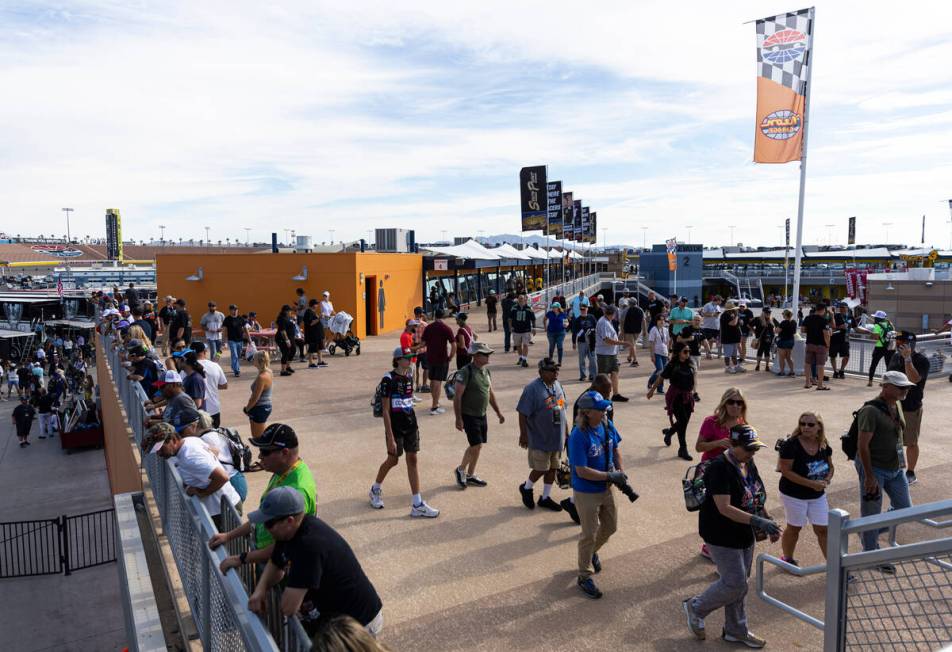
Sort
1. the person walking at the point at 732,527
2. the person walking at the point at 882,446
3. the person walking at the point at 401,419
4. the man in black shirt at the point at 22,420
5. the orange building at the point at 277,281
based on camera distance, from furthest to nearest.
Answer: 1. the man in black shirt at the point at 22,420
2. the orange building at the point at 277,281
3. the person walking at the point at 401,419
4. the person walking at the point at 882,446
5. the person walking at the point at 732,527

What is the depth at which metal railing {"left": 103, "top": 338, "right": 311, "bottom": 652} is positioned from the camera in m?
2.64

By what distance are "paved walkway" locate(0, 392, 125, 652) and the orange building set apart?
6206mm

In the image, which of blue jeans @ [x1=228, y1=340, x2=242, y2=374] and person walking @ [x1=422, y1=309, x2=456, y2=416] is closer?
person walking @ [x1=422, y1=309, x2=456, y2=416]

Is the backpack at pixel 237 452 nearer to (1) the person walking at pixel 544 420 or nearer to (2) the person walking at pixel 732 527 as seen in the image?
(1) the person walking at pixel 544 420

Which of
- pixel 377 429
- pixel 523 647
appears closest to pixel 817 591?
pixel 523 647

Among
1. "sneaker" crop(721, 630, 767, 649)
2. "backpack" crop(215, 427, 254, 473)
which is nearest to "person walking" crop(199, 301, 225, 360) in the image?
"backpack" crop(215, 427, 254, 473)

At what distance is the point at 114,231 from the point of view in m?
80.3

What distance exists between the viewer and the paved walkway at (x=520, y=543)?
4.54 metres

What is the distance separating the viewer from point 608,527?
5133 mm

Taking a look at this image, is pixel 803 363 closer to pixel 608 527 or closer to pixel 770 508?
pixel 770 508

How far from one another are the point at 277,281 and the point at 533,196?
425 inches

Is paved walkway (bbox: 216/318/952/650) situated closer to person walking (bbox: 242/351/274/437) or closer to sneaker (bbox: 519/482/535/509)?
sneaker (bbox: 519/482/535/509)

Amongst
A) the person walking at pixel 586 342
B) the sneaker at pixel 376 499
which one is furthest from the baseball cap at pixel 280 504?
the person walking at pixel 586 342

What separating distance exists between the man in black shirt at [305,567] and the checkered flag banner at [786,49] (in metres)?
17.0
